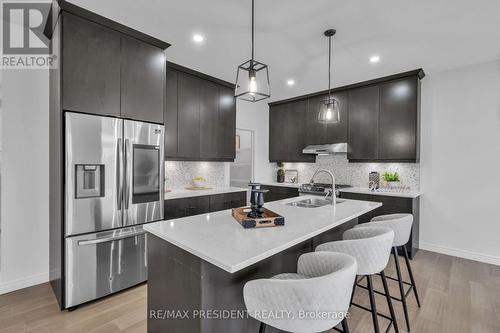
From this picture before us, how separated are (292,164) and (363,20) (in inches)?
142

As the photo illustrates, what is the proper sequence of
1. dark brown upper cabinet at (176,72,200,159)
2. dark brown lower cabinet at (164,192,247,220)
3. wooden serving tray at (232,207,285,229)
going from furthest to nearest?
dark brown upper cabinet at (176,72,200,159) < dark brown lower cabinet at (164,192,247,220) < wooden serving tray at (232,207,285,229)

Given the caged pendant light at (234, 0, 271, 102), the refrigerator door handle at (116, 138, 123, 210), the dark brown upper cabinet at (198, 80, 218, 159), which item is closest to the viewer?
the caged pendant light at (234, 0, 271, 102)

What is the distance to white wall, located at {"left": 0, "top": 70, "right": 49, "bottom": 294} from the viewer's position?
2602 millimetres

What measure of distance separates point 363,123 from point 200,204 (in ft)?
10.0

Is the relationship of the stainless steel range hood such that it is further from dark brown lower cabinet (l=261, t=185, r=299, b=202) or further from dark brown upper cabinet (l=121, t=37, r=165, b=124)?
dark brown upper cabinet (l=121, t=37, r=165, b=124)

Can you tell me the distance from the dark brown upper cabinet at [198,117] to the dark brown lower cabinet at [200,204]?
0.66 m

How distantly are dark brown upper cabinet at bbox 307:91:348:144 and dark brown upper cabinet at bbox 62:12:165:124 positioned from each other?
3.12 meters

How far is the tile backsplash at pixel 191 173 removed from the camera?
4070mm

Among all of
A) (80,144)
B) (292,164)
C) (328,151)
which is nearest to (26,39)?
(80,144)

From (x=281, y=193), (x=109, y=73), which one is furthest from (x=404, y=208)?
→ (x=109, y=73)

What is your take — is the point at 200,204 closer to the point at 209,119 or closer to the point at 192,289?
the point at 209,119

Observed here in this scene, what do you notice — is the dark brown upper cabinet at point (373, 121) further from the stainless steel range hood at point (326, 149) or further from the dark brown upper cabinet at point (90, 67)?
the dark brown upper cabinet at point (90, 67)

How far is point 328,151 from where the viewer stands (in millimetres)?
4531

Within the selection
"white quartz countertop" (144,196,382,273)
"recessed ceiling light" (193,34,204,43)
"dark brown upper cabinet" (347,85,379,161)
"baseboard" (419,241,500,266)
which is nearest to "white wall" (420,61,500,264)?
"baseboard" (419,241,500,266)
